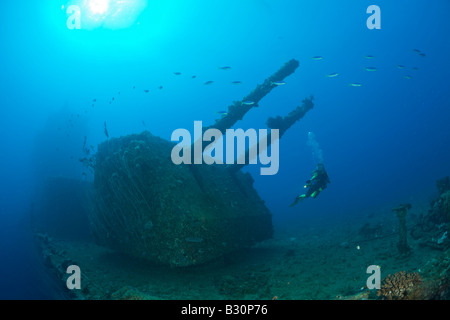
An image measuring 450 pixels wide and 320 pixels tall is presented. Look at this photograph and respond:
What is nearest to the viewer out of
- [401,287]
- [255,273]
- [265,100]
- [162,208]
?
[401,287]

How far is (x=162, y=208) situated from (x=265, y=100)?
11395 centimetres

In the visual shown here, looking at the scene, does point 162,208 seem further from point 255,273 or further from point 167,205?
point 255,273

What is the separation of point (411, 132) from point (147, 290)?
5495 inches

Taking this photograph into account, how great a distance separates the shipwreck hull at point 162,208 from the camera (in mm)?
6711

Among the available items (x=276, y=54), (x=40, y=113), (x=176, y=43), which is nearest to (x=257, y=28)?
(x=276, y=54)

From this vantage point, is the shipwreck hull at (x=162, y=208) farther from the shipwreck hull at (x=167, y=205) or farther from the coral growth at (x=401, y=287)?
the coral growth at (x=401, y=287)

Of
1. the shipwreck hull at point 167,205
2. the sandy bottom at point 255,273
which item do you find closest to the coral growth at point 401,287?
the sandy bottom at point 255,273

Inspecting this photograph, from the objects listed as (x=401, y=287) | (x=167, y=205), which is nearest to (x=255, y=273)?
(x=167, y=205)

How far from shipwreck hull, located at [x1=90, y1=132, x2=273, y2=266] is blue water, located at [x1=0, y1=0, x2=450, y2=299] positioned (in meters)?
5.65

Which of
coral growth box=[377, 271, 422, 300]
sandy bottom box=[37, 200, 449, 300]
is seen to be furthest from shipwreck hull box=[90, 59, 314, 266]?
coral growth box=[377, 271, 422, 300]

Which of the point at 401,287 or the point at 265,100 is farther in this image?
the point at 265,100

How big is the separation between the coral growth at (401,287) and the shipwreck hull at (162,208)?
4252 millimetres

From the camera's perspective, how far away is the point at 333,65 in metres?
86.0

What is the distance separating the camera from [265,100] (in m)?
115
